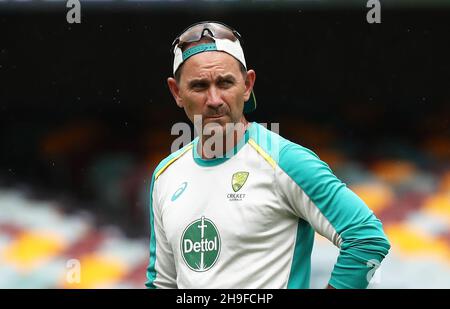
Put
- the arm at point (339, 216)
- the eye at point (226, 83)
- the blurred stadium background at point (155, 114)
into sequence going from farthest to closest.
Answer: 1. the blurred stadium background at point (155, 114)
2. the eye at point (226, 83)
3. the arm at point (339, 216)

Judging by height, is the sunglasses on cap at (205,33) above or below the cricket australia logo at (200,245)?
above

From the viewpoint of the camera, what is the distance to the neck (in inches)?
102

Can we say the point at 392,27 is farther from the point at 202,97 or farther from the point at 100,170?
the point at 202,97

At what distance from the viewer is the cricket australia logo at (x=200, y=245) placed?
8.09 feet

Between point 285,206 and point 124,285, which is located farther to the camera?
point 124,285

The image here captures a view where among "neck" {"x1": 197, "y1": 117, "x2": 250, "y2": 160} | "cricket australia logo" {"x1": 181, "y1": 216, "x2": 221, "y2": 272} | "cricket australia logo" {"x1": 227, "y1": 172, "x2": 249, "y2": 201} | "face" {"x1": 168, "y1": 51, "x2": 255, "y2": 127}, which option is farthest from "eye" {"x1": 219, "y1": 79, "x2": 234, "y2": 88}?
"cricket australia logo" {"x1": 181, "y1": 216, "x2": 221, "y2": 272}

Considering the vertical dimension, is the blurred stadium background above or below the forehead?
above

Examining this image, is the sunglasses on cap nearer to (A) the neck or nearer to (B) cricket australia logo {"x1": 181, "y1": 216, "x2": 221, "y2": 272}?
(A) the neck

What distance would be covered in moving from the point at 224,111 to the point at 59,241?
10.9 feet

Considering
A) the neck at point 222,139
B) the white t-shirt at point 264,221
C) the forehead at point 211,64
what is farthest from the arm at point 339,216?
the forehead at point 211,64

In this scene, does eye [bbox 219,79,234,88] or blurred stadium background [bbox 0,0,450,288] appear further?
blurred stadium background [bbox 0,0,450,288]

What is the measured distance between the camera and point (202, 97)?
258 cm

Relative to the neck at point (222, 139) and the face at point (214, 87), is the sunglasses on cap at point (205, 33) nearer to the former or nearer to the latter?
the face at point (214, 87)
